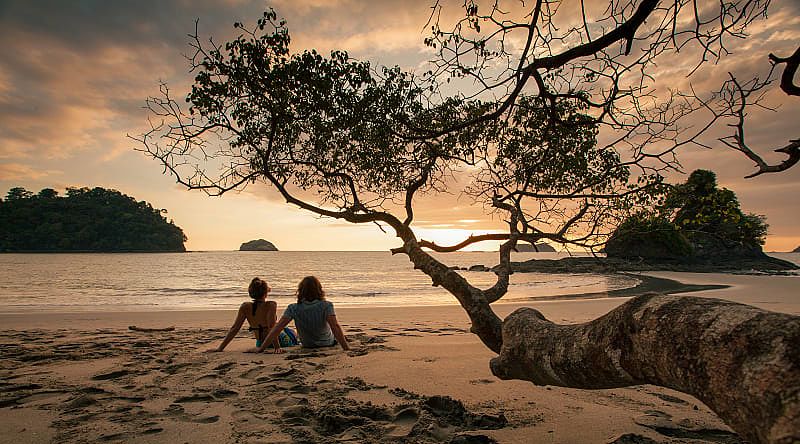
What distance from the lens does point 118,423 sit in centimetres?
422

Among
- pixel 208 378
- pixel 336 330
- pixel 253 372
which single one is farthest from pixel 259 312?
pixel 208 378

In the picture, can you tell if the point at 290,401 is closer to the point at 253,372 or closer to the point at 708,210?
the point at 253,372

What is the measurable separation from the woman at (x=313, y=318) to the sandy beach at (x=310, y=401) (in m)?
0.32

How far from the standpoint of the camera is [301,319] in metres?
7.81

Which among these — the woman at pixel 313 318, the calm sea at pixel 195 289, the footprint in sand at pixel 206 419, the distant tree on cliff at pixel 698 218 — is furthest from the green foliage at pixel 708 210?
the calm sea at pixel 195 289

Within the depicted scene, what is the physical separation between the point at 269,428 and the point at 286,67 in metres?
5.01

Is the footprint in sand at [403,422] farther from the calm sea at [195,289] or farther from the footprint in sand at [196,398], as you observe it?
the calm sea at [195,289]

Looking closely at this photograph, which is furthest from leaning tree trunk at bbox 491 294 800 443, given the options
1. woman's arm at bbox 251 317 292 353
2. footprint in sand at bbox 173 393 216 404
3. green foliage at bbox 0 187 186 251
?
green foliage at bbox 0 187 186 251

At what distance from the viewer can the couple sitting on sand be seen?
770cm

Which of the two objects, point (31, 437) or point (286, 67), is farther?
point (286, 67)

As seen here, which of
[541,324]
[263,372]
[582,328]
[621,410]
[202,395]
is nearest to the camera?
[582,328]

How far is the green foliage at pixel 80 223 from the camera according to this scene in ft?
378

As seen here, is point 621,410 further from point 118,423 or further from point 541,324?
point 118,423

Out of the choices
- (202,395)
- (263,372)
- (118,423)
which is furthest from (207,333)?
(118,423)
